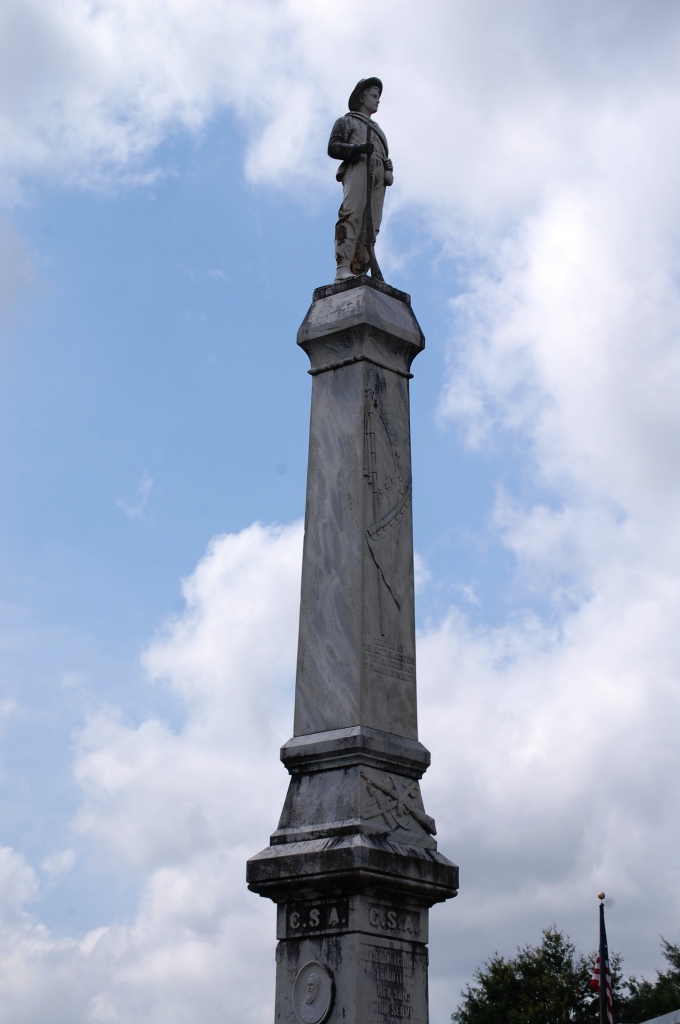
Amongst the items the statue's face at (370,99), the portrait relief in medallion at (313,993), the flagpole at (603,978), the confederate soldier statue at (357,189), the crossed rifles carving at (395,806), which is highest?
the statue's face at (370,99)

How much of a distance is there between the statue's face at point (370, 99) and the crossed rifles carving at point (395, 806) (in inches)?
244

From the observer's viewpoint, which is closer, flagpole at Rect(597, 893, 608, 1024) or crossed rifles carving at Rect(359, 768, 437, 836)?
crossed rifles carving at Rect(359, 768, 437, 836)

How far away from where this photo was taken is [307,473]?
11.5 m

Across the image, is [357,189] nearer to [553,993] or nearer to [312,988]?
[312,988]

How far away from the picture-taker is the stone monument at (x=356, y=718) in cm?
975

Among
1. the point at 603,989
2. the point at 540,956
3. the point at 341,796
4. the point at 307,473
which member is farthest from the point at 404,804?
the point at 540,956

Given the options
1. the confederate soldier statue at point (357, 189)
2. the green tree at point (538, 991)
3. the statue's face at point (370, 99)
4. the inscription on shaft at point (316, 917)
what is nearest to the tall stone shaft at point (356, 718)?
the inscription on shaft at point (316, 917)

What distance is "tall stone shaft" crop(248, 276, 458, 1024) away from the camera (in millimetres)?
9750

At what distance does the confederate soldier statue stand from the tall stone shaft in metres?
→ 0.52

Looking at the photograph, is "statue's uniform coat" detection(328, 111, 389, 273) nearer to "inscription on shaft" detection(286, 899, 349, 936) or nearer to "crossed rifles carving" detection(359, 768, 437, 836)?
"crossed rifles carving" detection(359, 768, 437, 836)

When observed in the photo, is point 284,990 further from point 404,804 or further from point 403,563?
point 403,563

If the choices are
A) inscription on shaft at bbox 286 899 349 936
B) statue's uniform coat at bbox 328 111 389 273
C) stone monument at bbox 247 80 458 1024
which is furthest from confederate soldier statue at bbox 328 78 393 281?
inscription on shaft at bbox 286 899 349 936

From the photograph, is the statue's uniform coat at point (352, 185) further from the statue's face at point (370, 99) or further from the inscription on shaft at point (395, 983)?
the inscription on shaft at point (395, 983)

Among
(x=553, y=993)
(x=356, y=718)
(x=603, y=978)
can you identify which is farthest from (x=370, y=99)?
(x=553, y=993)
